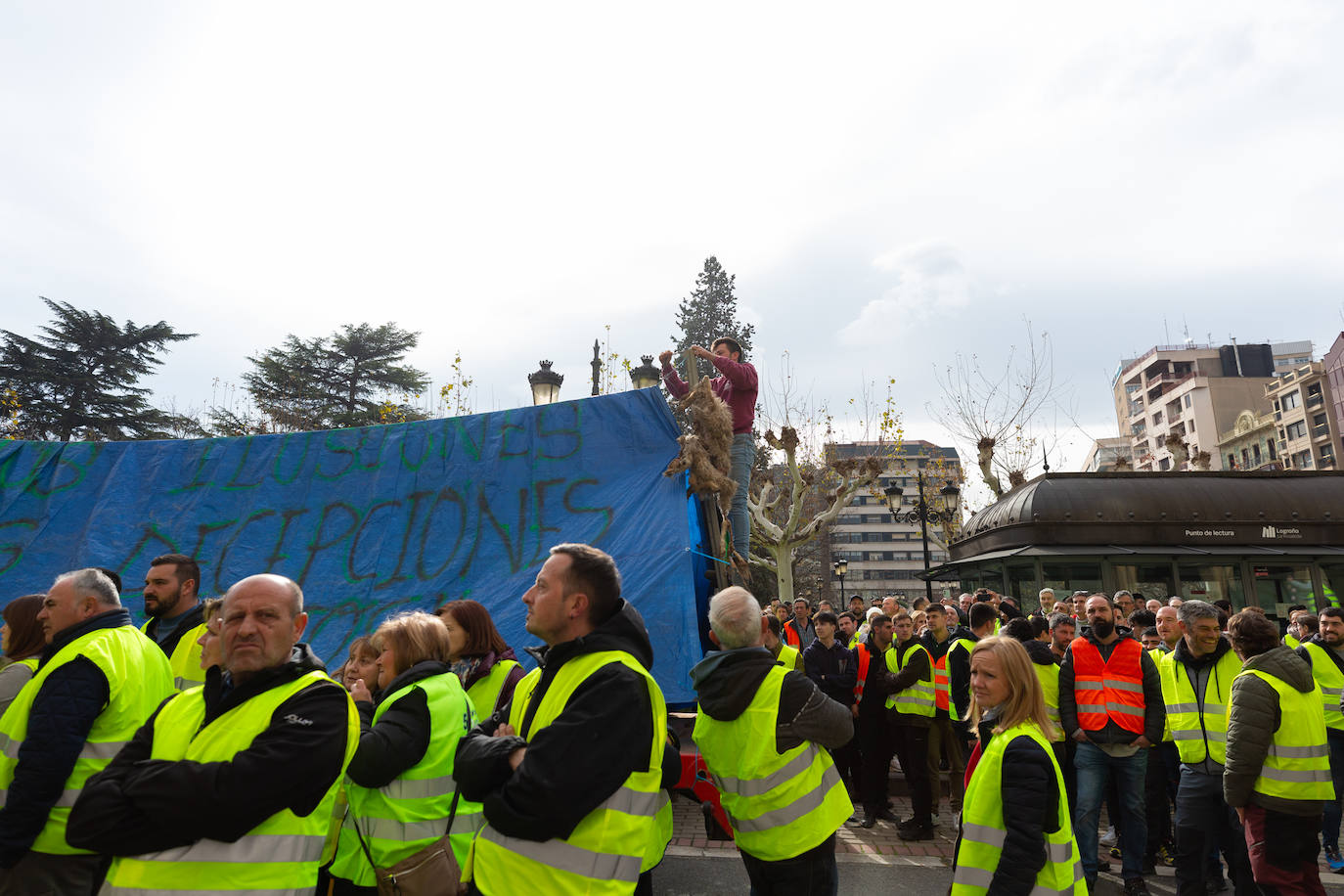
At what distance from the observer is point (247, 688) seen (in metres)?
2.33

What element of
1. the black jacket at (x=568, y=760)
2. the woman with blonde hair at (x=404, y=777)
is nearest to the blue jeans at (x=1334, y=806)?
the black jacket at (x=568, y=760)

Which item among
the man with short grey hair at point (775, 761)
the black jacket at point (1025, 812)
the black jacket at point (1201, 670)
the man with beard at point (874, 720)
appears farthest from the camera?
the man with beard at point (874, 720)

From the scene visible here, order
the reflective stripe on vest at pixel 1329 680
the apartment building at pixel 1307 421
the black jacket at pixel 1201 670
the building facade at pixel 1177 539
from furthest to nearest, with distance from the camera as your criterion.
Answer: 1. the apartment building at pixel 1307 421
2. the building facade at pixel 1177 539
3. the reflective stripe on vest at pixel 1329 680
4. the black jacket at pixel 1201 670

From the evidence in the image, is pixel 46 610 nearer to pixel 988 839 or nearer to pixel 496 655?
pixel 496 655

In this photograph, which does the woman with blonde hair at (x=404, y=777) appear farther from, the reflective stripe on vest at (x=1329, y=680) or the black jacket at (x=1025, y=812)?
the reflective stripe on vest at (x=1329, y=680)

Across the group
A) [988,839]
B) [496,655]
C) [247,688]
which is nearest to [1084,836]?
[988,839]

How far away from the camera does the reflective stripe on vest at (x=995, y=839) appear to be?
279 cm

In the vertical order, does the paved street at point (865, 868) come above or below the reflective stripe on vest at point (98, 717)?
below

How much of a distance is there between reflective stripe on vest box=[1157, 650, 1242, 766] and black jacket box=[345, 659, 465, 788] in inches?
187

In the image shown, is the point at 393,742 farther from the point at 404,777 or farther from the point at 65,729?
the point at 65,729

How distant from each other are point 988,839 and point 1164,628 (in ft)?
14.4

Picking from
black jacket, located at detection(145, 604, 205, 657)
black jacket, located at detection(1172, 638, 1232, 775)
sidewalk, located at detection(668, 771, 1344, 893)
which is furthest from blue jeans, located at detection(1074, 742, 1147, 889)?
black jacket, located at detection(145, 604, 205, 657)

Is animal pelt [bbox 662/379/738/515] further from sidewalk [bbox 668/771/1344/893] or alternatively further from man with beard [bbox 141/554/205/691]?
man with beard [bbox 141/554/205/691]

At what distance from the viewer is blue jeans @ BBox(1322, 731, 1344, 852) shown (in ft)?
19.5
